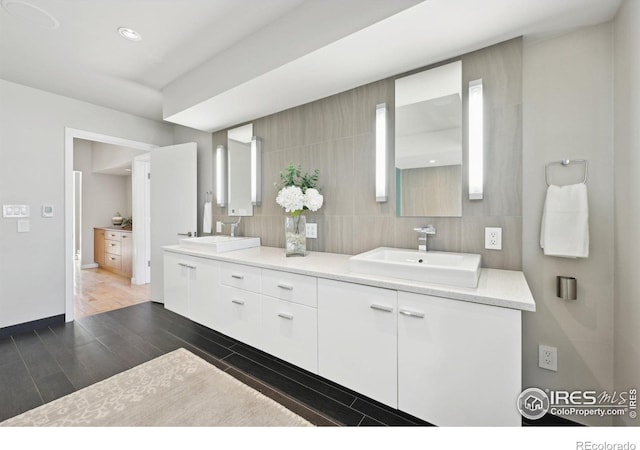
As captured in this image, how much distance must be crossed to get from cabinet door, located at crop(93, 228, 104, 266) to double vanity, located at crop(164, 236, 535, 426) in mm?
5295

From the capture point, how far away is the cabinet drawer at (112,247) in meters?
5.37

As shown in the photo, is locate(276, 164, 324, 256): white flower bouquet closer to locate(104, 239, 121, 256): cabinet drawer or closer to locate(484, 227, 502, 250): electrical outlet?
locate(484, 227, 502, 250): electrical outlet

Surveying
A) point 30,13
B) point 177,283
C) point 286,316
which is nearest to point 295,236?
point 286,316

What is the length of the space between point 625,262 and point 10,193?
472 cm

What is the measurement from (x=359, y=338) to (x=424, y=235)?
814 millimetres

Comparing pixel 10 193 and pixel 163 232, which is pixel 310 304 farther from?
pixel 10 193

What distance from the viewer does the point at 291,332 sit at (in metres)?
1.82

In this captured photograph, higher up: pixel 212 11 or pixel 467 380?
pixel 212 11

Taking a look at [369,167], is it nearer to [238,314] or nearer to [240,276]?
[240,276]

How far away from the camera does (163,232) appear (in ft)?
11.9

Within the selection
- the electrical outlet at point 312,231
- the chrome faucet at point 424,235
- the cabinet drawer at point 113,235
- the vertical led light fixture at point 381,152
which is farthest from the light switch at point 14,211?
the chrome faucet at point 424,235

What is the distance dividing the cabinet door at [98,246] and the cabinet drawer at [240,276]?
5.28 m

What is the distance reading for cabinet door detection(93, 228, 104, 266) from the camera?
5875mm
